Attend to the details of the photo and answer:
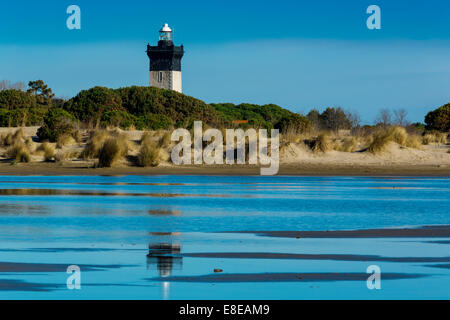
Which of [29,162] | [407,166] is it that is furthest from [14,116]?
[407,166]

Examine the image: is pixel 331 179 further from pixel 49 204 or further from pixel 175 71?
pixel 175 71

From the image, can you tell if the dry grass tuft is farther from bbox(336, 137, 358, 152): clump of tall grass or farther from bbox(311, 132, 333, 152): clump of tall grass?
bbox(311, 132, 333, 152): clump of tall grass

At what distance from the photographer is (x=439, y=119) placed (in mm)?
51781

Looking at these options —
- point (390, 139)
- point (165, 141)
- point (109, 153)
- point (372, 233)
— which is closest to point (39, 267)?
point (372, 233)

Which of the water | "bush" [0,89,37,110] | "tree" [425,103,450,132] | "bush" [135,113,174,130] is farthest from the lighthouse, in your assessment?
the water

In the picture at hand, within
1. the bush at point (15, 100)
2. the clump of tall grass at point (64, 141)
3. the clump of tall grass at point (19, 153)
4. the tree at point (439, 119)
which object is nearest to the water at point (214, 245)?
the clump of tall grass at point (19, 153)

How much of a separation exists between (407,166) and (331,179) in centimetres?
586

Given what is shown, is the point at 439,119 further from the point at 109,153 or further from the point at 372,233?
the point at 372,233

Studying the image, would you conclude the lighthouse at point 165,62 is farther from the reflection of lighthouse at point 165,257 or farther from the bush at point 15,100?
the reflection of lighthouse at point 165,257

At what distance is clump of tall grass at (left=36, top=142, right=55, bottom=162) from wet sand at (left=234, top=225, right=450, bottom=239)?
2317cm

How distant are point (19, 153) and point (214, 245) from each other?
25.1m

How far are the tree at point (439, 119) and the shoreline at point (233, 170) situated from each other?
19018 mm

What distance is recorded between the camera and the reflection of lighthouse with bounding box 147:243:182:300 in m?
9.11

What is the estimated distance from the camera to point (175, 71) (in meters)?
90.2
